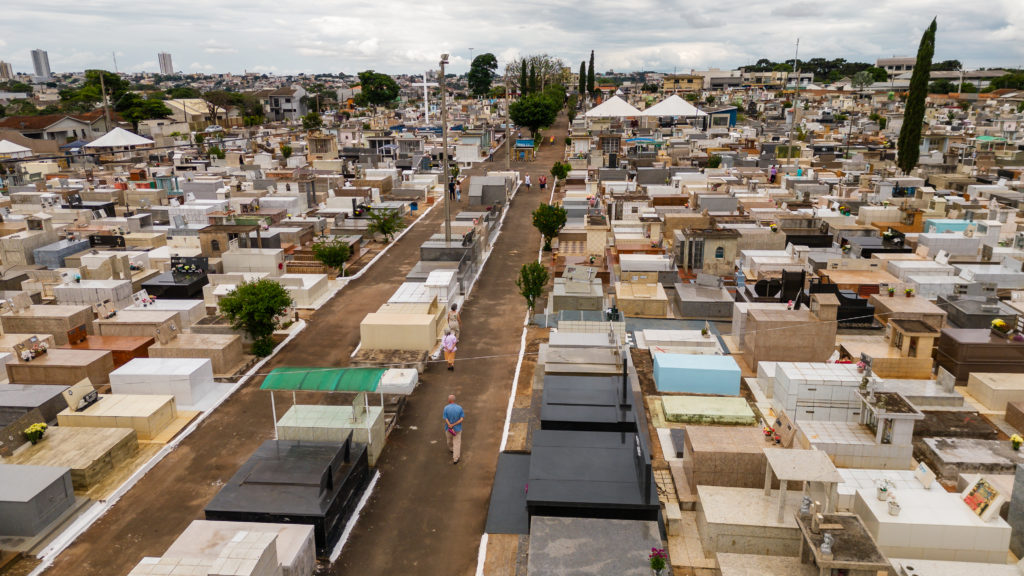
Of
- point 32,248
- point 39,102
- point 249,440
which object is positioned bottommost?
point 249,440

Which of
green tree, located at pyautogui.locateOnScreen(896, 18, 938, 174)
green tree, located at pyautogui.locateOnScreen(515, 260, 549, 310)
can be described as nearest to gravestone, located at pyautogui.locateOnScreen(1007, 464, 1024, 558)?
green tree, located at pyautogui.locateOnScreen(515, 260, 549, 310)

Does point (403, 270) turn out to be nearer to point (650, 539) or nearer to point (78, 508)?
point (78, 508)

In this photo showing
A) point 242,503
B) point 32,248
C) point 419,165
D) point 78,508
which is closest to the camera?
point 242,503

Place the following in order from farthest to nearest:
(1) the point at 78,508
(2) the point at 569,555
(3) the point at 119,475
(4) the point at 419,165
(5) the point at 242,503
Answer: (4) the point at 419,165 < (3) the point at 119,475 < (1) the point at 78,508 < (5) the point at 242,503 < (2) the point at 569,555

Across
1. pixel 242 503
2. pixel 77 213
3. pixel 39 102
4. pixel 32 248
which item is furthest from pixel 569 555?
pixel 39 102

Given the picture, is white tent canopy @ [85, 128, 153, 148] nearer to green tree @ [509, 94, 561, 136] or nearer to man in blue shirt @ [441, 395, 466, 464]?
green tree @ [509, 94, 561, 136]

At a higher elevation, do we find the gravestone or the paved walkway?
the gravestone
